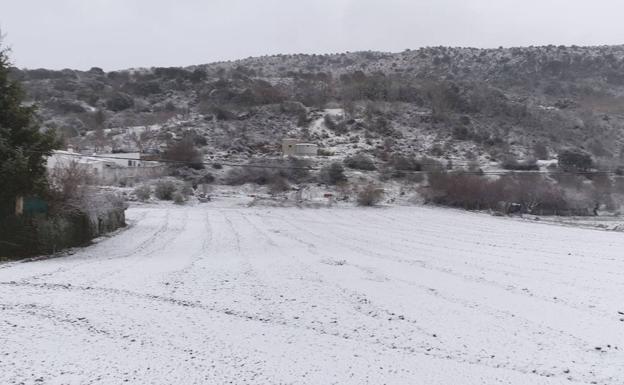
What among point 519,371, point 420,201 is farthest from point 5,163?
point 420,201

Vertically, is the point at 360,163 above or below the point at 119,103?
below

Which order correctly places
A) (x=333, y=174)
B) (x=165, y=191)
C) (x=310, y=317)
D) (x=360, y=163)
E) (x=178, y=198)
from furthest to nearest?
(x=360, y=163) < (x=333, y=174) < (x=165, y=191) < (x=178, y=198) < (x=310, y=317)

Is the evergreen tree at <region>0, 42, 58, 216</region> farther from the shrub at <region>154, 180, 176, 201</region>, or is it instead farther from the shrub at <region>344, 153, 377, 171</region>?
the shrub at <region>344, 153, 377, 171</region>

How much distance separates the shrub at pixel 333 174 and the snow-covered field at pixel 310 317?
1491 inches

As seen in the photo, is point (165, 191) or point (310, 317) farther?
point (165, 191)

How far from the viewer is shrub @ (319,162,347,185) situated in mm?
61406

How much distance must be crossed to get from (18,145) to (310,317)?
1459 cm

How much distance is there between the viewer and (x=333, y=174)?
6166cm

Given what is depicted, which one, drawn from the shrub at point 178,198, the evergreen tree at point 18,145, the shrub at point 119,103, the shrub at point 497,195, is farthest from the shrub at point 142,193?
the shrub at point 119,103

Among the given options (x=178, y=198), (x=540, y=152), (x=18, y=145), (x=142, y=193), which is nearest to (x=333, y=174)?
(x=178, y=198)

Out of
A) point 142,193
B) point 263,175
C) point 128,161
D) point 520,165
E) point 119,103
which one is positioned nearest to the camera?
point 142,193

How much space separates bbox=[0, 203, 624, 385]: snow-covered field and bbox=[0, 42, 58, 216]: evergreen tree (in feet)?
9.26

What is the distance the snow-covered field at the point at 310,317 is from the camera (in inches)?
313

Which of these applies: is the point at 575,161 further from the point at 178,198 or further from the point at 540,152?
the point at 178,198
